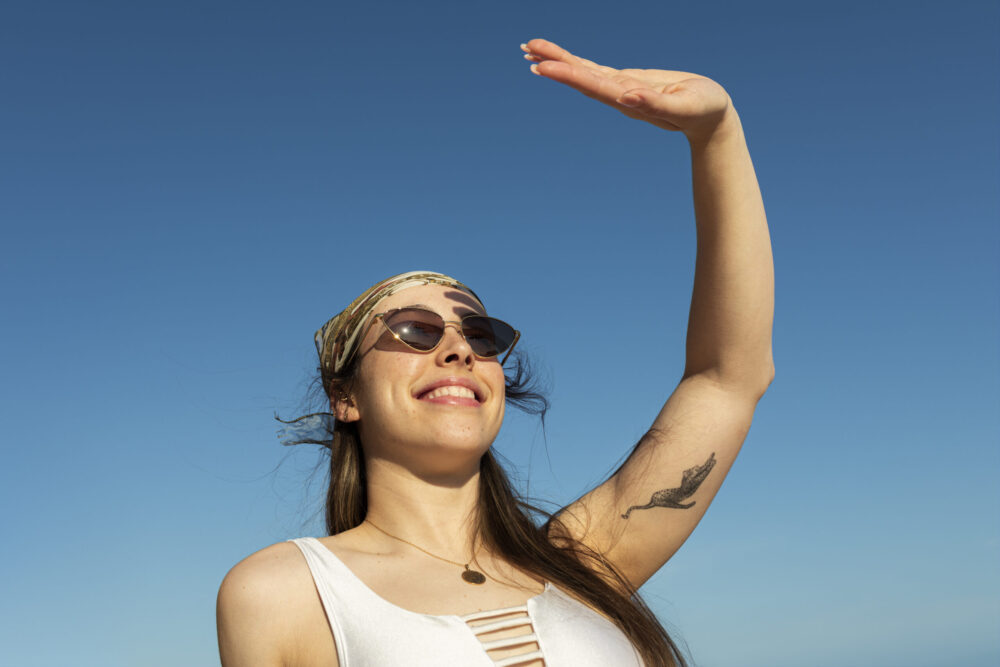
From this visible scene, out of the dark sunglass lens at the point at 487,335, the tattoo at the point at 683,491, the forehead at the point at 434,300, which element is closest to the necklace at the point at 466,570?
the tattoo at the point at 683,491

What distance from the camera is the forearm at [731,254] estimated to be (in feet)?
12.0

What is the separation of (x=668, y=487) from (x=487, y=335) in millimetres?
1133

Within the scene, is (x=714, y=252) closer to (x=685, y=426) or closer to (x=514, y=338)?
(x=685, y=426)

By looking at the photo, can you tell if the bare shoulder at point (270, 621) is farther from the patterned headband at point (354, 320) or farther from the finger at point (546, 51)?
the finger at point (546, 51)

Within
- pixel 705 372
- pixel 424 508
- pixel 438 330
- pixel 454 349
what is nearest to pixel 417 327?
pixel 438 330

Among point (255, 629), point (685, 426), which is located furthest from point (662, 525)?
point (255, 629)

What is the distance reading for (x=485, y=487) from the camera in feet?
13.4

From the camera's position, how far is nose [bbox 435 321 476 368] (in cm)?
390

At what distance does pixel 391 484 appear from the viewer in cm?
384

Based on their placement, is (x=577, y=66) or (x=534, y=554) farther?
(x=534, y=554)

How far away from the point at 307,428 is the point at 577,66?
95.0 inches

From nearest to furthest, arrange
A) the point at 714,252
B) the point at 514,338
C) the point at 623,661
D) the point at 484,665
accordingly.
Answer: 1. the point at 484,665
2. the point at 623,661
3. the point at 714,252
4. the point at 514,338

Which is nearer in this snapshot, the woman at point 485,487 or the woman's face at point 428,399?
the woman at point 485,487

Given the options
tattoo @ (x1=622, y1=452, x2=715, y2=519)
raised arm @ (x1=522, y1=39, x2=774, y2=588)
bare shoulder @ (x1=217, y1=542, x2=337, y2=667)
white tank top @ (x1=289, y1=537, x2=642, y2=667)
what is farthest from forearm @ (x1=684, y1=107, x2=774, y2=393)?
bare shoulder @ (x1=217, y1=542, x2=337, y2=667)
